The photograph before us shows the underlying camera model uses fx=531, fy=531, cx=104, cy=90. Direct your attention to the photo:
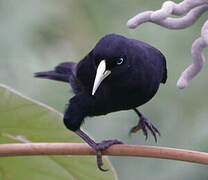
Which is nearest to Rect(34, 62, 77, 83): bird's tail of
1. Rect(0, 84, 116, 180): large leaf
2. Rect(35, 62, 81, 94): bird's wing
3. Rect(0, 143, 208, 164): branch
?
Rect(35, 62, 81, 94): bird's wing

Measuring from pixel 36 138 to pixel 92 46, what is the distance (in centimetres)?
133

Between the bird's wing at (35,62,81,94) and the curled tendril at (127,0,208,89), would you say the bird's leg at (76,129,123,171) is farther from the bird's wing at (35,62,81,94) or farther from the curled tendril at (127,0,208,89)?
the bird's wing at (35,62,81,94)

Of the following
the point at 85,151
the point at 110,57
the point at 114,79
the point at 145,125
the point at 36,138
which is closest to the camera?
the point at 85,151

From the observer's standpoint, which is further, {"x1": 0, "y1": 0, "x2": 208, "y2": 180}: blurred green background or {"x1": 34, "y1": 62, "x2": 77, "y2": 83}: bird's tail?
{"x1": 34, "y1": 62, "x2": 77, "y2": 83}: bird's tail

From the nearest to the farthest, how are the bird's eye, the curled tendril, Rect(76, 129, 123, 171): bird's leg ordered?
the curled tendril, Rect(76, 129, 123, 171): bird's leg, the bird's eye

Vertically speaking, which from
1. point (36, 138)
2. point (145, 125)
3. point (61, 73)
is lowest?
point (145, 125)

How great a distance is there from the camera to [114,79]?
214 centimetres

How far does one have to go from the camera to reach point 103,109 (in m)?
2.28

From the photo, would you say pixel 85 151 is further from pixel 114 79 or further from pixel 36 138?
pixel 114 79

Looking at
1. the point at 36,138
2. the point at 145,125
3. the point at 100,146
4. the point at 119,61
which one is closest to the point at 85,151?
the point at 36,138

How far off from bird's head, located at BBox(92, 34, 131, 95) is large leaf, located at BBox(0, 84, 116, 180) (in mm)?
230

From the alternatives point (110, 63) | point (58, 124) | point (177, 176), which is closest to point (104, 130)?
point (177, 176)

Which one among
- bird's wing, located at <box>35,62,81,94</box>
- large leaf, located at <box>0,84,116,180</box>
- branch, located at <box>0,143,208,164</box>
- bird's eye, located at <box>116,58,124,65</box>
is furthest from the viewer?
bird's wing, located at <box>35,62,81,94</box>

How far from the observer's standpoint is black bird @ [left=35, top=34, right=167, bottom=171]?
1.97 m
